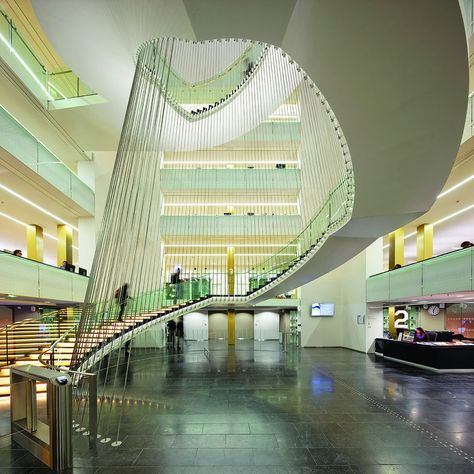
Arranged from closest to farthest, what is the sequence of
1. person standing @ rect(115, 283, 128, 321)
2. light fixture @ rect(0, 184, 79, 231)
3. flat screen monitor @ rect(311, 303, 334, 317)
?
person standing @ rect(115, 283, 128, 321) < light fixture @ rect(0, 184, 79, 231) < flat screen monitor @ rect(311, 303, 334, 317)

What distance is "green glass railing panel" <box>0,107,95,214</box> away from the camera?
36.1 feet

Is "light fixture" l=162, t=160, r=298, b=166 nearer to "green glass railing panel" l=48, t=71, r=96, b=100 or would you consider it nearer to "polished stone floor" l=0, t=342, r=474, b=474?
"green glass railing panel" l=48, t=71, r=96, b=100

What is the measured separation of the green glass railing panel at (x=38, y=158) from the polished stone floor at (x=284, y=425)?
25.5 feet

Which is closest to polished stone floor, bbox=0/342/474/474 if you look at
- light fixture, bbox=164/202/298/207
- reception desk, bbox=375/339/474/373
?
reception desk, bbox=375/339/474/373

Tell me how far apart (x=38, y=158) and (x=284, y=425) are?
12.0 m

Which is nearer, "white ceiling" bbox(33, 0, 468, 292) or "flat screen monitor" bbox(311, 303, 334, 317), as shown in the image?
"white ceiling" bbox(33, 0, 468, 292)

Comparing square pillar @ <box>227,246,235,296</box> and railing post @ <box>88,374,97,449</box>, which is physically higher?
square pillar @ <box>227,246,235,296</box>

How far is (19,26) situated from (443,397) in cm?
1791

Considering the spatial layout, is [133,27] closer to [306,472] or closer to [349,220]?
[349,220]

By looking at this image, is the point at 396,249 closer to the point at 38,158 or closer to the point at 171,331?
the point at 171,331

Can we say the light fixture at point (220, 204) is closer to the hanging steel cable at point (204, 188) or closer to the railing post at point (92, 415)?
the hanging steel cable at point (204, 188)

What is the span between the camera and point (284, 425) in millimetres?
6422

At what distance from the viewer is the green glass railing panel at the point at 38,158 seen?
36.1ft

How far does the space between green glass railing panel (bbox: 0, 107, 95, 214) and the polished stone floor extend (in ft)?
25.5
